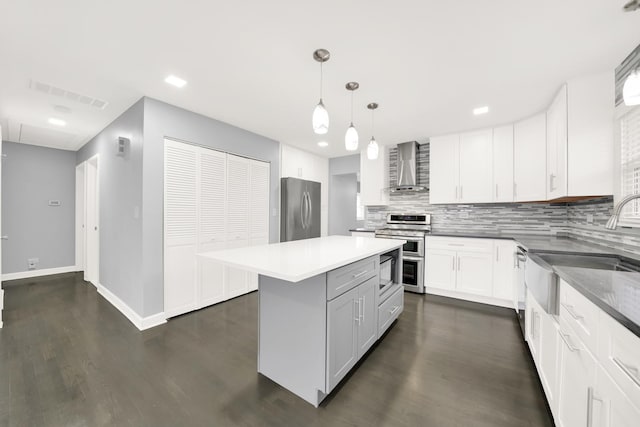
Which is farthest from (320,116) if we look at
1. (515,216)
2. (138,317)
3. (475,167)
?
(515,216)

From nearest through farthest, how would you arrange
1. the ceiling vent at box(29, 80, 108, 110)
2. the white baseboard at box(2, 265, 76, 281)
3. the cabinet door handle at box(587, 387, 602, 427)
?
the cabinet door handle at box(587, 387, 602, 427) → the ceiling vent at box(29, 80, 108, 110) → the white baseboard at box(2, 265, 76, 281)

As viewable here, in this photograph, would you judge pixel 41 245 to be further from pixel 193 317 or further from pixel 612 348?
pixel 612 348

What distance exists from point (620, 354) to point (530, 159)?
10.5 feet

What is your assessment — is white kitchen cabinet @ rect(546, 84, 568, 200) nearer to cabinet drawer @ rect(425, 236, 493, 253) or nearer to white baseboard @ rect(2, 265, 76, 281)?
cabinet drawer @ rect(425, 236, 493, 253)

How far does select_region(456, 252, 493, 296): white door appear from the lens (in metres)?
3.32

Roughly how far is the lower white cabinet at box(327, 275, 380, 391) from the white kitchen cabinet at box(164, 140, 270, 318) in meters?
1.95

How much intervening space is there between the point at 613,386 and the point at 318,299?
47.8 inches

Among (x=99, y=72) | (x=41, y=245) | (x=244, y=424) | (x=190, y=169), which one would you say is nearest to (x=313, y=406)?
(x=244, y=424)

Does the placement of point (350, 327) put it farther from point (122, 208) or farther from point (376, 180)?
point (376, 180)

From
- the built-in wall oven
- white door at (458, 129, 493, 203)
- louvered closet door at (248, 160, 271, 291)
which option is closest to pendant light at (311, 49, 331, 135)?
louvered closet door at (248, 160, 271, 291)

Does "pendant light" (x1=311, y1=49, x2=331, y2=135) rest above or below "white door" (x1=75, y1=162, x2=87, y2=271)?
above

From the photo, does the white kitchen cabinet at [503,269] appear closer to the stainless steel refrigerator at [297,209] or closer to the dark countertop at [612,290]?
the dark countertop at [612,290]

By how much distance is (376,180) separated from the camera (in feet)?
15.1

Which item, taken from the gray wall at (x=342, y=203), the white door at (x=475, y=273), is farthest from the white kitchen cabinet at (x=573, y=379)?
the gray wall at (x=342, y=203)
